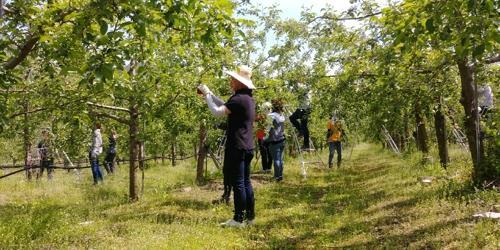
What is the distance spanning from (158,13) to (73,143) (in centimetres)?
1307

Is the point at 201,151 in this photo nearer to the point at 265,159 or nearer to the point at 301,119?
the point at 265,159

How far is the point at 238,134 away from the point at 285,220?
6.08 feet

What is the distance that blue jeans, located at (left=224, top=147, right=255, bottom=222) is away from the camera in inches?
281

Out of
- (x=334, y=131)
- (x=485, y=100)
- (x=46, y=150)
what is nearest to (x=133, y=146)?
(x=485, y=100)

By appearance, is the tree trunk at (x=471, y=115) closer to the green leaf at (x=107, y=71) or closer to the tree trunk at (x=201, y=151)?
the green leaf at (x=107, y=71)

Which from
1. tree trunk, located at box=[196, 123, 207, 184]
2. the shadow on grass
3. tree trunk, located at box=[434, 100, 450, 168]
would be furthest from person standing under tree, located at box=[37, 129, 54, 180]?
the shadow on grass

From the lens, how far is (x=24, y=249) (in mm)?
5973

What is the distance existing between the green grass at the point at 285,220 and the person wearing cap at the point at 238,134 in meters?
0.52

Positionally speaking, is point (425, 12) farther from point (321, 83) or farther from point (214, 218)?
point (321, 83)

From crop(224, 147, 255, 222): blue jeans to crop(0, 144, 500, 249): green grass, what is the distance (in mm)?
351

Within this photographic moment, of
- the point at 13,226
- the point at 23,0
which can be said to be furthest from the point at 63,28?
the point at 13,226

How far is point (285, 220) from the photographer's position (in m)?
7.99

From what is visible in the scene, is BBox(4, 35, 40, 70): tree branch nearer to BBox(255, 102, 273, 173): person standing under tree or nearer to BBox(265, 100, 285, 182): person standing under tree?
BBox(255, 102, 273, 173): person standing under tree

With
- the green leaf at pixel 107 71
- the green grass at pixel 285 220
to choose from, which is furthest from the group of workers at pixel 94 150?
the green leaf at pixel 107 71
